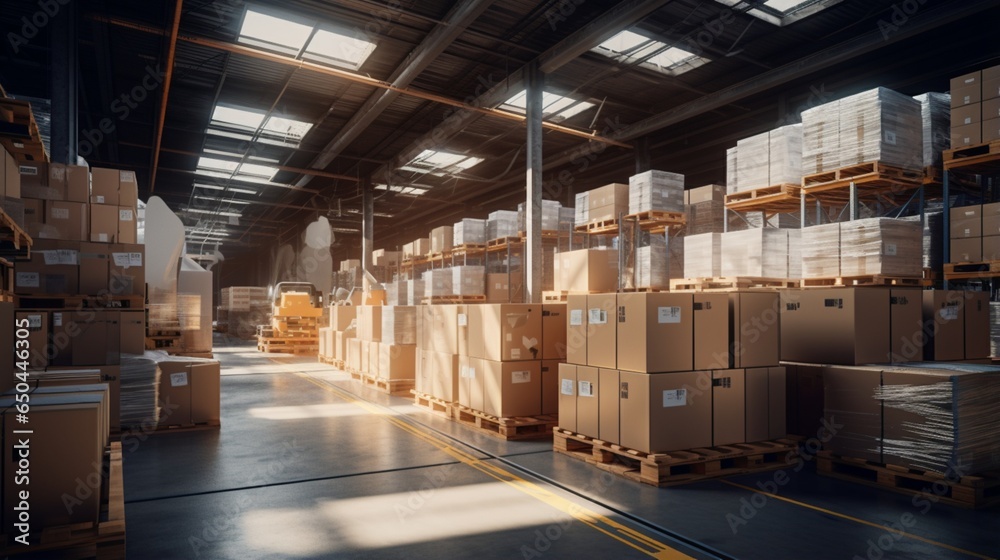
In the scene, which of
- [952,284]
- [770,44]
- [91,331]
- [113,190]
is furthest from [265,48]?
[952,284]

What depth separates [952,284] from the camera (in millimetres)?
6559

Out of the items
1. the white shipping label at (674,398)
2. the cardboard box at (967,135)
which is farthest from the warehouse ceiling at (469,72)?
the white shipping label at (674,398)

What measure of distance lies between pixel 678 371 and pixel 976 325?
10.5 feet

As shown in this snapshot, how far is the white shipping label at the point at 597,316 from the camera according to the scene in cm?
504

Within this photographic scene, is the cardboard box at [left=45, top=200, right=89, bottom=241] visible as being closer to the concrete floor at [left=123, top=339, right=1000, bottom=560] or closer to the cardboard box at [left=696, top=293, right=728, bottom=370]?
the concrete floor at [left=123, top=339, right=1000, bottom=560]

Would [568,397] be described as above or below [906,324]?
below

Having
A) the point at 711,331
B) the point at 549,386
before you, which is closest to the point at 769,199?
the point at 711,331

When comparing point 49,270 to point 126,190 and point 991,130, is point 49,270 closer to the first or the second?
point 126,190

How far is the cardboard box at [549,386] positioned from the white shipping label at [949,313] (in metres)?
3.62

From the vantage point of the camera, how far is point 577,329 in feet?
17.8

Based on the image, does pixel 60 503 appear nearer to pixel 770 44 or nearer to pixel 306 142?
pixel 770 44

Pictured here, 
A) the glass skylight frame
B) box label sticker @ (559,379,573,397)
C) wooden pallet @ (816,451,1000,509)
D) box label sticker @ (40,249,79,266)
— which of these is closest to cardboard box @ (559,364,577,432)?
box label sticker @ (559,379,573,397)

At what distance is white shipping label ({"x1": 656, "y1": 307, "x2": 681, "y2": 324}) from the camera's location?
461 cm

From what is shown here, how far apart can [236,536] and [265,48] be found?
27.9 feet
